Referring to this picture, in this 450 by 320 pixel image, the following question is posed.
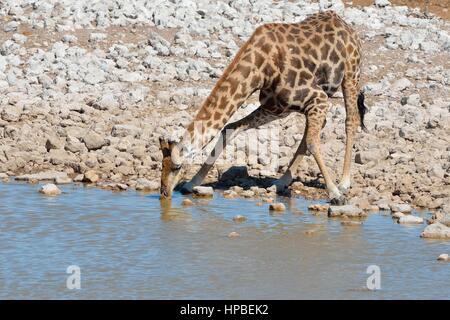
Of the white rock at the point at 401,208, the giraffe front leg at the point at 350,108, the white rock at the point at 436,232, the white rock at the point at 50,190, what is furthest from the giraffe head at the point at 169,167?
the white rock at the point at 436,232

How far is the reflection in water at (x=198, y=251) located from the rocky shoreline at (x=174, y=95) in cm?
115

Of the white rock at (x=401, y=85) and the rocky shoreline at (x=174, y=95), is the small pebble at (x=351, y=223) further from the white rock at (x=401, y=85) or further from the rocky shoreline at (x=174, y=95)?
the white rock at (x=401, y=85)

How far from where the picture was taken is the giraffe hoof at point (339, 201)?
43.2 ft

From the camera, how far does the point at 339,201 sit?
519 inches

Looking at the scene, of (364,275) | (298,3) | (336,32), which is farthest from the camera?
(298,3)

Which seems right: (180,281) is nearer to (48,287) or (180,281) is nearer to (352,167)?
(48,287)

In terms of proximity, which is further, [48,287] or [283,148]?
[283,148]

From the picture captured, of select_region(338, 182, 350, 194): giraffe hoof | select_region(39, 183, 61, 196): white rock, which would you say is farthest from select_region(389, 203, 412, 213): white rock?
select_region(39, 183, 61, 196): white rock

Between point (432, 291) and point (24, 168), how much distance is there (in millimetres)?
→ 7153

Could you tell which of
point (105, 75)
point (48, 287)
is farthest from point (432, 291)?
point (105, 75)

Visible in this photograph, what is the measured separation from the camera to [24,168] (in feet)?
48.9

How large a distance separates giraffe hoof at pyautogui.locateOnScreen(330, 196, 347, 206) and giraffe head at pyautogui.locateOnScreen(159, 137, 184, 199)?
1.83 meters

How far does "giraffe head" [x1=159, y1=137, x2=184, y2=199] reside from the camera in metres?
12.9

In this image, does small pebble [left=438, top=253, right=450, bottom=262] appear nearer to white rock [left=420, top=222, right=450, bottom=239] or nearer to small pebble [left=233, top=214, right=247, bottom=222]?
white rock [left=420, top=222, right=450, bottom=239]
